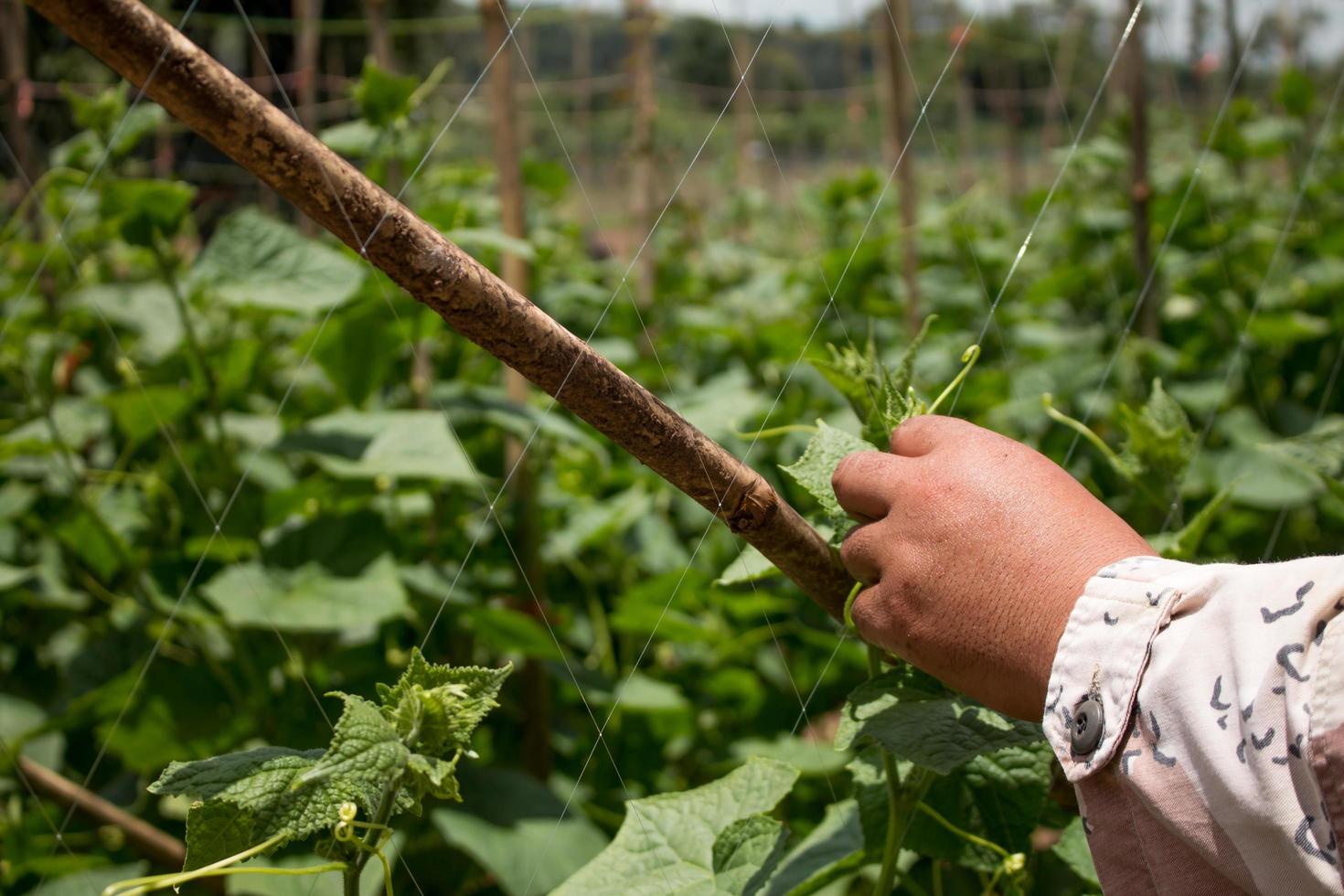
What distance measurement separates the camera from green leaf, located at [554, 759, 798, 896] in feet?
2.58

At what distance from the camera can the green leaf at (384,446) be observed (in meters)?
1.29

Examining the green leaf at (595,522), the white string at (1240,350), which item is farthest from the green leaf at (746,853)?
the green leaf at (595,522)

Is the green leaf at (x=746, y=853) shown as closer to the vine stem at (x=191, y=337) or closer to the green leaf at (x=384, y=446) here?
the green leaf at (x=384, y=446)

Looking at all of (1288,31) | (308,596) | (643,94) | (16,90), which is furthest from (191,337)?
(1288,31)

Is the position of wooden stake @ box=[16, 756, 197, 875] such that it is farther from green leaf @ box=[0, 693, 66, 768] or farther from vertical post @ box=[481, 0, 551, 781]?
vertical post @ box=[481, 0, 551, 781]

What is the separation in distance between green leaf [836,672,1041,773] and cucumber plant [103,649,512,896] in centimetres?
23

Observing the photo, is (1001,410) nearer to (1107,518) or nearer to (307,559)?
(307,559)

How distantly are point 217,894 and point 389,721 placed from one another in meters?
0.81

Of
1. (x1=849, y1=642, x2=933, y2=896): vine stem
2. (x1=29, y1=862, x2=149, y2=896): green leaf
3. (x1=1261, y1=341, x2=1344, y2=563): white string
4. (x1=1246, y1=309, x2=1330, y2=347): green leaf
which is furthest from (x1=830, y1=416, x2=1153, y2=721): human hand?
(x1=1246, y1=309, x2=1330, y2=347): green leaf

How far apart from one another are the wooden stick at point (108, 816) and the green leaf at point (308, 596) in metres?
0.23

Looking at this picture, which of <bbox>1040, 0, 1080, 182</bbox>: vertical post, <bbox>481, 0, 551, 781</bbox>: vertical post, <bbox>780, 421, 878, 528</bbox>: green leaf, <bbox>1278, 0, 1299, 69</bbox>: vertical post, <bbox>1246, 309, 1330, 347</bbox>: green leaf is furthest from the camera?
<bbox>1040, 0, 1080, 182</bbox>: vertical post

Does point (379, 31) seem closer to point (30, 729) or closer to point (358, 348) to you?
point (358, 348)

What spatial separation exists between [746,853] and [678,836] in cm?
8

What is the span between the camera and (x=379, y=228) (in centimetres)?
60
